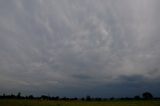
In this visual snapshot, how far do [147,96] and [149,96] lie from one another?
1.95m

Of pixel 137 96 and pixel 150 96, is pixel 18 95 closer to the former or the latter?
pixel 137 96

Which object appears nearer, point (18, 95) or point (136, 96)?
point (18, 95)

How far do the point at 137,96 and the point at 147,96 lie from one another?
1510 cm

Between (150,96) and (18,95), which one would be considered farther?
(150,96)

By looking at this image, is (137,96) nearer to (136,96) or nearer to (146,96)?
(136,96)

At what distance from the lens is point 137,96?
188 meters

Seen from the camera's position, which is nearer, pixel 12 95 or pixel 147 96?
pixel 12 95

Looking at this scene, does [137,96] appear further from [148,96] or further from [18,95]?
[18,95]

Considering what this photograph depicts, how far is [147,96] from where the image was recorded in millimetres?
198375

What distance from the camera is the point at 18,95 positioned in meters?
156

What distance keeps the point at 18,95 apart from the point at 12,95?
476cm

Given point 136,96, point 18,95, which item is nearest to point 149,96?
point 136,96

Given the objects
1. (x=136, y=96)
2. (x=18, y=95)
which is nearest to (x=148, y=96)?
(x=136, y=96)

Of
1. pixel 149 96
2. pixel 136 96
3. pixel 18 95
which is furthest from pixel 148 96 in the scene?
pixel 18 95
